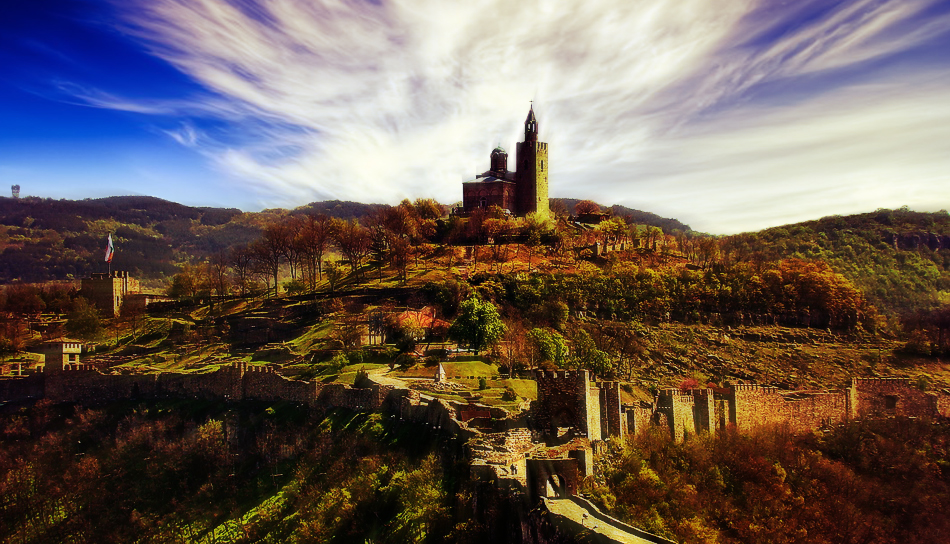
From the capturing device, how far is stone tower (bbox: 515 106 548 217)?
271 ft

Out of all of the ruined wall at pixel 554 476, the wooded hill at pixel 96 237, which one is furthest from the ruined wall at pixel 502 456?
the wooded hill at pixel 96 237

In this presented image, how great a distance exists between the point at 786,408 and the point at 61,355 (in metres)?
47.1

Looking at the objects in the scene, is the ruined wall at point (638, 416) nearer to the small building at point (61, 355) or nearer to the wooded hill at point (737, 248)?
the small building at point (61, 355)

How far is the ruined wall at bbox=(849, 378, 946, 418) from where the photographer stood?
37531 millimetres

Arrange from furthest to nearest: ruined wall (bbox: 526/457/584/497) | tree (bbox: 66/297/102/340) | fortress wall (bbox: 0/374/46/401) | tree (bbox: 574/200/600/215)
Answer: tree (bbox: 574/200/600/215), tree (bbox: 66/297/102/340), fortress wall (bbox: 0/374/46/401), ruined wall (bbox: 526/457/584/497)

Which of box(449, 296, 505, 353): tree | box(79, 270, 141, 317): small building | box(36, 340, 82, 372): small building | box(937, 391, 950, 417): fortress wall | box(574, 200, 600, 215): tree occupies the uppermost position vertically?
box(574, 200, 600, 215): tree

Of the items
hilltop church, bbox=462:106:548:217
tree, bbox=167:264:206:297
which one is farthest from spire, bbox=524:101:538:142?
tree, bbox=167:264:206:297

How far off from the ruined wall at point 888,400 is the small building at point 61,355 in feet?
163

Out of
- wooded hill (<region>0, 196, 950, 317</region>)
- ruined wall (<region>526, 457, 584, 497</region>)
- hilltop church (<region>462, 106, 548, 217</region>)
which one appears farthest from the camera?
hilltop church (<region>462, 106, 548, 217</region>)

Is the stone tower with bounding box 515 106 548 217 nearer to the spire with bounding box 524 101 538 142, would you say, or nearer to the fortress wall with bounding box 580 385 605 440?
the spire with bounding box 524 101 538 142

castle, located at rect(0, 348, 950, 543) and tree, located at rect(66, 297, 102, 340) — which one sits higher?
tree, located at rect(66, 297, 102, 340)

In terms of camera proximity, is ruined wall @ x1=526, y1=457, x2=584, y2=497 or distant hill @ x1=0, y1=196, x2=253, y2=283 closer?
ruined wall @ x1=526, y1=457, x2=584, y2=497

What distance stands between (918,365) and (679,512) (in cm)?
4008

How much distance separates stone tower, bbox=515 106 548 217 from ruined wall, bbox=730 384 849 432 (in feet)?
160
